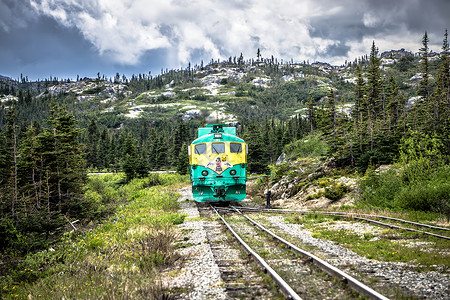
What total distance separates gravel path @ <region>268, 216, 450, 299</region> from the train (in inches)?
345

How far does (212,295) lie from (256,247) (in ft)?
10.8

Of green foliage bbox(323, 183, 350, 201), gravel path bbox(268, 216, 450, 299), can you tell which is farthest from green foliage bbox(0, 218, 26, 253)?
green foliage bbox(323, 183, 350, 201)

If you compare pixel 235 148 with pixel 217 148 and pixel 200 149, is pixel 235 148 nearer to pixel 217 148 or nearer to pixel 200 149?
pixel 217 148

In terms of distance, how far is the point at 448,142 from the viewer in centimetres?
1727

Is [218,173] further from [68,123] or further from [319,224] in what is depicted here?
[68,123]

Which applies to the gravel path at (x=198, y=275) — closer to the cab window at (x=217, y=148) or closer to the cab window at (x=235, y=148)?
the cab window at (x=217, y=148)

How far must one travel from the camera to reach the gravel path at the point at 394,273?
4703 mm

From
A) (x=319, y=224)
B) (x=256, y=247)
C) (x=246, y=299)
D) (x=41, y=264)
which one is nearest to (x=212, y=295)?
(x=246, y=299)

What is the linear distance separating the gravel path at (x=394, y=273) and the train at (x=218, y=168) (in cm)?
877

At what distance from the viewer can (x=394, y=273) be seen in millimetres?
5680

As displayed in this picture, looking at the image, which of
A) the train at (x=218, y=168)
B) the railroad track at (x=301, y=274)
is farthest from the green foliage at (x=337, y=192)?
the railroad track at (x=301, y=274)

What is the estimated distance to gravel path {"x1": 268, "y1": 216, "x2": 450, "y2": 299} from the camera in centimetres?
470

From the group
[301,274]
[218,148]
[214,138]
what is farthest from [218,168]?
[301,274]

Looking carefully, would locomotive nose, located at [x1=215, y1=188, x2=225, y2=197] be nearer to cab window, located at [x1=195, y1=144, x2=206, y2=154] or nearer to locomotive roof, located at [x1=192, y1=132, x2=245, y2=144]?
cab window, located at [x1=195, y1=144, x2=206, y2=154]
